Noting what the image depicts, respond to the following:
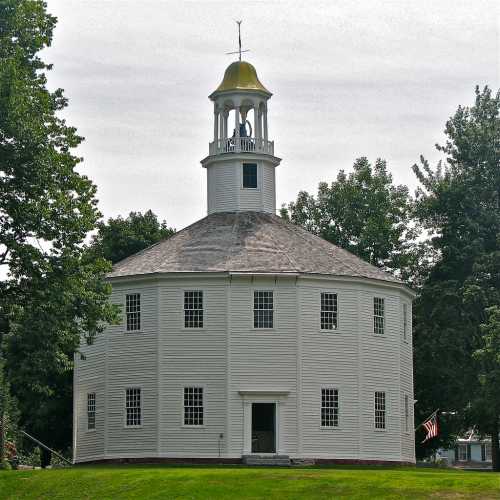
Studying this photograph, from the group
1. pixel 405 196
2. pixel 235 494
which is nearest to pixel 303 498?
pixel 235 494

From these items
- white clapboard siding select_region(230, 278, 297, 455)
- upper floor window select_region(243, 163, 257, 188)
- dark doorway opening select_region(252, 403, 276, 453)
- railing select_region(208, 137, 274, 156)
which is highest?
railing select_region(208, 137, 274, 156)

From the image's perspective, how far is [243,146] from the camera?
74.0 m

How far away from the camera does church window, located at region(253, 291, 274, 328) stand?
65625mm

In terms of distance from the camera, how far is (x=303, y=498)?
4581 centimetres

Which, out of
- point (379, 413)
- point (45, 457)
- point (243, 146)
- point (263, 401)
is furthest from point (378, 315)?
point (45, 457)

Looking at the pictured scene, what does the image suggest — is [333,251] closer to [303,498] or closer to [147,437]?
[147,437]

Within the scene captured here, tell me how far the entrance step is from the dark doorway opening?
129cm

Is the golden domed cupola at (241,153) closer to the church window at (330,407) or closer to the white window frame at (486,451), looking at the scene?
the church window at (330,407)

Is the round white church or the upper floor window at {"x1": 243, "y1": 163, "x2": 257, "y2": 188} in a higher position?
the upper floor window at {"x1": 243, "y1": 163, "x2": 257, "y2": 188}

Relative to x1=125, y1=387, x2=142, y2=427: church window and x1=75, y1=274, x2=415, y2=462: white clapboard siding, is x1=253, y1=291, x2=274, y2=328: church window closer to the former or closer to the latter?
x1=75, y1=274, x2=415, y2=462: white clapboard siding

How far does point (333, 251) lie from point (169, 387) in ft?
35.4

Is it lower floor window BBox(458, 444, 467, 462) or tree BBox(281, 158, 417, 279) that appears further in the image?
lower floor window BBox(458, 444, 467, 462)

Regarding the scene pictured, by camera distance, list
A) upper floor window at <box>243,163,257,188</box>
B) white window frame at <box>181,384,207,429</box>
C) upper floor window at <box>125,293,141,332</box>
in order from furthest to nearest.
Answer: upper floor window at <box>243,163,257,188</box>, upper floor window at <box>125,293,141,332</box>, white window frame at <box>181,384,207,429</box>

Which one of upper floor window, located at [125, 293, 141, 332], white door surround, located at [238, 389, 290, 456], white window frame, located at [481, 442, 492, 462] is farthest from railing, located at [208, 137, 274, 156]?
white window frame, located at [481, 442, 492, 462]
